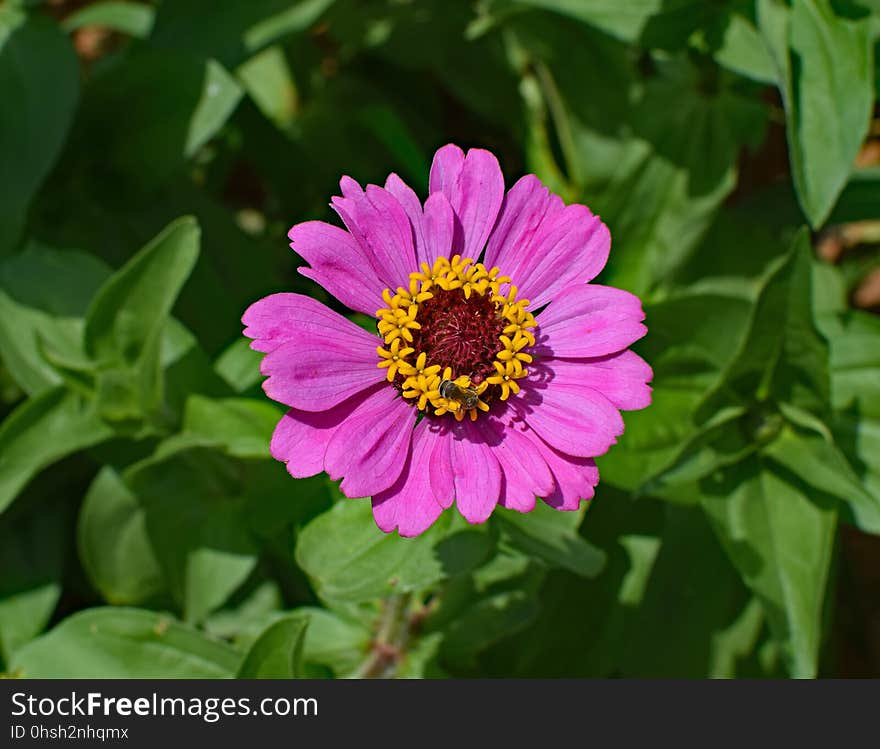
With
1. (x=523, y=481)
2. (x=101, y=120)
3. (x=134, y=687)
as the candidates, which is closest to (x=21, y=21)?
(x=101, y=120)

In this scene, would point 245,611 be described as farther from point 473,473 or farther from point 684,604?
point 473,473

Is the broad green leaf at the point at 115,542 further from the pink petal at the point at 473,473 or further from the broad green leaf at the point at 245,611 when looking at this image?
the pink petal at the point at 473,473

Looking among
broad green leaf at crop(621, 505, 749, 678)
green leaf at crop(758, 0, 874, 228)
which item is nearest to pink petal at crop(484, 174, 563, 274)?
green leaf at crop(758, 0, 874, 228)

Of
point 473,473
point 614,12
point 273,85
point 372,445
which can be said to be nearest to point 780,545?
point 473,473

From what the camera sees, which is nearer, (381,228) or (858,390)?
(381,228)

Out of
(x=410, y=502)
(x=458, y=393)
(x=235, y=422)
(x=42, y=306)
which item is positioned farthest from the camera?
(x=42, y=306)

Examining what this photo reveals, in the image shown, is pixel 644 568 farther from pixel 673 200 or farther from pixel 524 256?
pixel 524 256

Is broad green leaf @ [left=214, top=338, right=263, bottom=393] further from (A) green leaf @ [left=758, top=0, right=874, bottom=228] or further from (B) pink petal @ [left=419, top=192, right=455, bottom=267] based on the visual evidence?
(A) green leaf @ [left=758, top=0, right=874, bottom=228]
